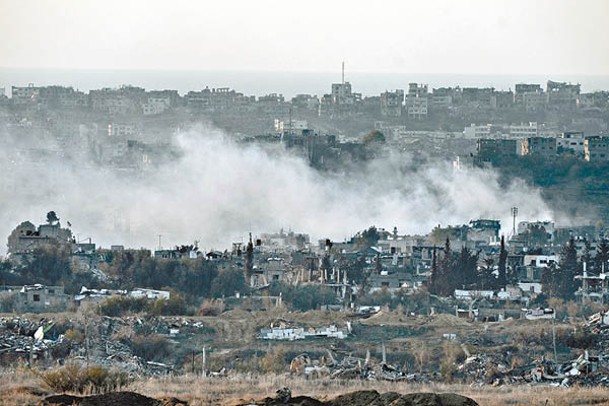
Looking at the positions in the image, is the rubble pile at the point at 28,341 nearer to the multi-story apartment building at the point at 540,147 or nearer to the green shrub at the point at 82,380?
the green shrub at the point at 82,380

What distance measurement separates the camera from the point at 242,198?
5159 centimetres

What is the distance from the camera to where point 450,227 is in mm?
44281

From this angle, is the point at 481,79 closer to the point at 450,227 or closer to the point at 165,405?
the point at 450,227

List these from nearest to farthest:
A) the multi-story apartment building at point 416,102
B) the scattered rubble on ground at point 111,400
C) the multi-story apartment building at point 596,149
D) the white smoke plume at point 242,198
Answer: the scattered rubble on ground at point 111,400 → the white smoke plume at point 242,198 → the multi-story apartment building at point 596,149 → the multi-story apartment building at point 416,102

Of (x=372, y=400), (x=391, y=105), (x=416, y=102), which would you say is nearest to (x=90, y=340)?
(x=372, y=400)

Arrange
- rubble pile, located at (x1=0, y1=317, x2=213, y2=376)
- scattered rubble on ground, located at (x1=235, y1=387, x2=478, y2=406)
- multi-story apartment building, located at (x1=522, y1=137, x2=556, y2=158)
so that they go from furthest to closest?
multi-story apartment building, located at (x1=522, y1=137, x2=556, y2=158)
rubble pile, located at (x1=0, y1=317, x2=213, y2=376)
scattered rubble on ground, located at (x1=235, y1=387, x2=478, y2=406)

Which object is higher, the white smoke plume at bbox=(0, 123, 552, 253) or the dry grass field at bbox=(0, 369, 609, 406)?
the dry grass field at bbox=(0, 369, 609, 406)

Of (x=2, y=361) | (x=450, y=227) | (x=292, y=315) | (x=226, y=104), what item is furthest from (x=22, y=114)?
(x=2, y=361)

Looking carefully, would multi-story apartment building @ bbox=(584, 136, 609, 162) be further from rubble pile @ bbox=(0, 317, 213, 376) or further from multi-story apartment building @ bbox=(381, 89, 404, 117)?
rubble pile @ bbox=(0, 317, 213, 376)

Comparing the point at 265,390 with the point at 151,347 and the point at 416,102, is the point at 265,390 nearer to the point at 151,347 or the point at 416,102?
the point at 151,347

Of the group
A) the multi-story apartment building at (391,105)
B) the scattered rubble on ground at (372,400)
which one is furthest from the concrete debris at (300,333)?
the multi-story apartment building at (391,105)

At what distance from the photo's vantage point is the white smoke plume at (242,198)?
46531 millimetres

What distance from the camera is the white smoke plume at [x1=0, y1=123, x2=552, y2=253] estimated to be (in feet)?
153


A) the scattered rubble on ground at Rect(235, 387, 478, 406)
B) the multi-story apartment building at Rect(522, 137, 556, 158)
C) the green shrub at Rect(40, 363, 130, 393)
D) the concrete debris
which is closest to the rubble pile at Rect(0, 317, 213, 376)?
the concrete debris
